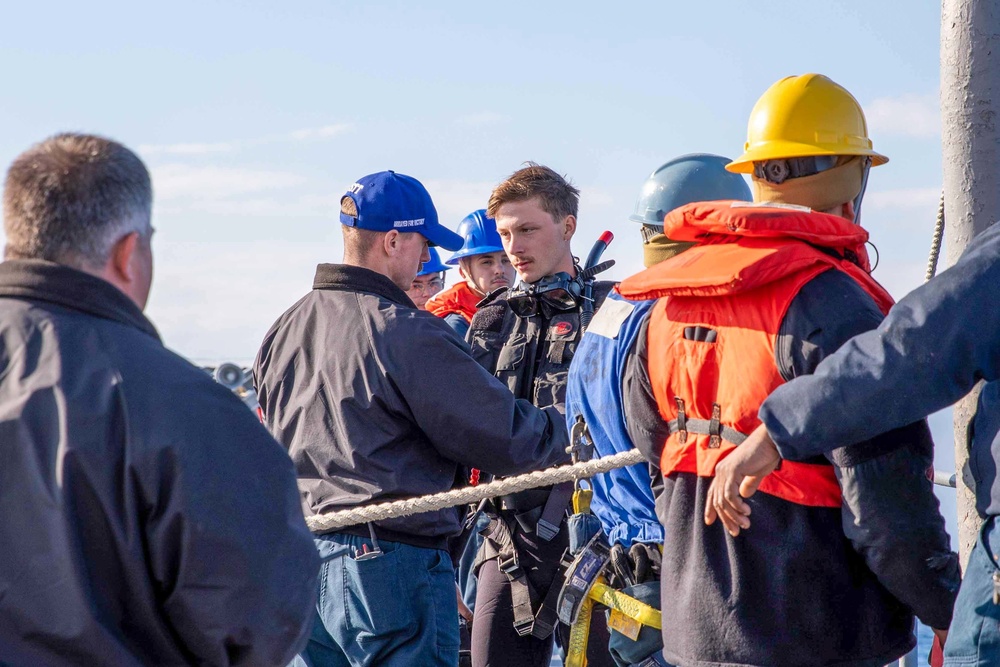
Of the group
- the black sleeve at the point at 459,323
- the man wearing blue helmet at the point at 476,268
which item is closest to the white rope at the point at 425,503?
the black sleeve at the point at 459,323

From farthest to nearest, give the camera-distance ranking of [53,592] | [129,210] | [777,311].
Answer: [777,311] → [129,210] → [53,592]

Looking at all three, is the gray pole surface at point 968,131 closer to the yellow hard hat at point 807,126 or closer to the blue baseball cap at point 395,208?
the yellow hard hat at point 807,126

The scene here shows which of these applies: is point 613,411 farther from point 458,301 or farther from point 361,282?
point 458,301

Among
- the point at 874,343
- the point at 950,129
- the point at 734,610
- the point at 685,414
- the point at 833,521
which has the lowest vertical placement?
the point at 734,610

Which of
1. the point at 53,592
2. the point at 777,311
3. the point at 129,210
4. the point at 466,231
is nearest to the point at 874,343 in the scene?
the point at 777,311

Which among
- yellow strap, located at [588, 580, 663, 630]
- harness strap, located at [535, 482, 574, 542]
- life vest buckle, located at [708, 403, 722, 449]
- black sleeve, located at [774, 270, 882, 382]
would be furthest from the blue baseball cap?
black sleeve, located at [774, 270, 882, 382]

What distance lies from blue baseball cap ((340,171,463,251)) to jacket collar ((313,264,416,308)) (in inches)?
6.9

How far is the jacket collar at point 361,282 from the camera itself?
3.91 meters

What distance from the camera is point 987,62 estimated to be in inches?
125

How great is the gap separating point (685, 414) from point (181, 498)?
1.32 metres

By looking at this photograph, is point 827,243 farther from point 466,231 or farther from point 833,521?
point 466,231

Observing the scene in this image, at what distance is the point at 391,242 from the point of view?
4031 mm

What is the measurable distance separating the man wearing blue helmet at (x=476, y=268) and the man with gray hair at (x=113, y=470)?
173 inches

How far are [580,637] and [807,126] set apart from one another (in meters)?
1.78
